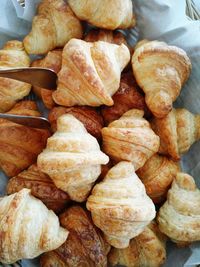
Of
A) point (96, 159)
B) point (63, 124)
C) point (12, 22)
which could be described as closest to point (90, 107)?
point (63, 124)

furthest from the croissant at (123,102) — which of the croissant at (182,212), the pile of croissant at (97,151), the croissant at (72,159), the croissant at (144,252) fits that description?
the croissant at (144,252)

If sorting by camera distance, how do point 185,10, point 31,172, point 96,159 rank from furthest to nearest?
point 185,10 → point 31,172 → point 96,159

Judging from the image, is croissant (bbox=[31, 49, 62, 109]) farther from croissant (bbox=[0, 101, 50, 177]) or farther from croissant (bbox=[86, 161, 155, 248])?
croissant (bbox=[86, 161, 155, 248])

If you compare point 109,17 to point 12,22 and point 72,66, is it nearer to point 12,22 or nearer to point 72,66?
point 72,66

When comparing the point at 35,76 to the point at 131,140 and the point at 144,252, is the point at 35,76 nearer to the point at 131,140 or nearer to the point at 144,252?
the point at 131,140

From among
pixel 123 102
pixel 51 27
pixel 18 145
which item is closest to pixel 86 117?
pixel 123 102

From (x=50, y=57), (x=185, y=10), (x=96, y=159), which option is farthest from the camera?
(x=185, y=10)
